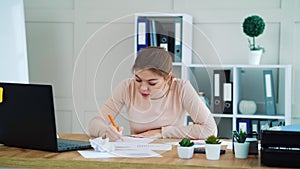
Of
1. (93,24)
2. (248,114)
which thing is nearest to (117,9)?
(93,24)

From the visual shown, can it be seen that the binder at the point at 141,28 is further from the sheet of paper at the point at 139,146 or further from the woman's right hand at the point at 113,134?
the sheet of paper at the point at 139,146

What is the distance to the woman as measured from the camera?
9.10 ft

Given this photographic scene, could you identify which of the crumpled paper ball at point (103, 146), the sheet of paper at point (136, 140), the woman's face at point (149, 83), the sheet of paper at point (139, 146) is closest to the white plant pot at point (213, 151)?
the sheet of paper at point (139, 146)

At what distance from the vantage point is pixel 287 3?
4254mm

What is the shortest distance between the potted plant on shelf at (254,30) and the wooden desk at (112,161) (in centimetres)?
201

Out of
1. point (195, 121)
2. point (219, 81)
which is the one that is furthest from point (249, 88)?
point (195, 121)

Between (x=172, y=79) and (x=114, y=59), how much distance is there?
161 cm

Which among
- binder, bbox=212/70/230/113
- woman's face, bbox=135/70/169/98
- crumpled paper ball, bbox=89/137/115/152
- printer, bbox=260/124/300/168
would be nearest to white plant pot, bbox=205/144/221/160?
printer, bbox=260/124/300/168

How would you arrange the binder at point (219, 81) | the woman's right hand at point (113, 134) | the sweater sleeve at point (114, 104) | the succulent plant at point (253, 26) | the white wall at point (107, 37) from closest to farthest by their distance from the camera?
the woman's right hand at point (113, 134), the sweater sleeve at point (114, 104), the binder at point (219, 81), the succulent plant at point (253, 26), the white wall at point (107, 37)

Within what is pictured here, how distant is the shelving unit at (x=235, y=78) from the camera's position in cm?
405

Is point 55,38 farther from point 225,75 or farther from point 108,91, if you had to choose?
point 225,75

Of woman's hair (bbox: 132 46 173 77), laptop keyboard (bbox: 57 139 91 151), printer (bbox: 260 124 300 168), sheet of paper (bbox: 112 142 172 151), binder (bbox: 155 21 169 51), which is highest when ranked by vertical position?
binder (bbox: 155 21 169 51)

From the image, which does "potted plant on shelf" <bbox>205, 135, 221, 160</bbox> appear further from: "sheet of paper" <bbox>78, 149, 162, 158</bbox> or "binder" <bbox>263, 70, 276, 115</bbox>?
"binder" <bbox>263, 70, 276, 115</bbox>

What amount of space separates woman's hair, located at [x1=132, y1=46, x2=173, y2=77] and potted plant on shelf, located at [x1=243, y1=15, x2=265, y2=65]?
1.47m
